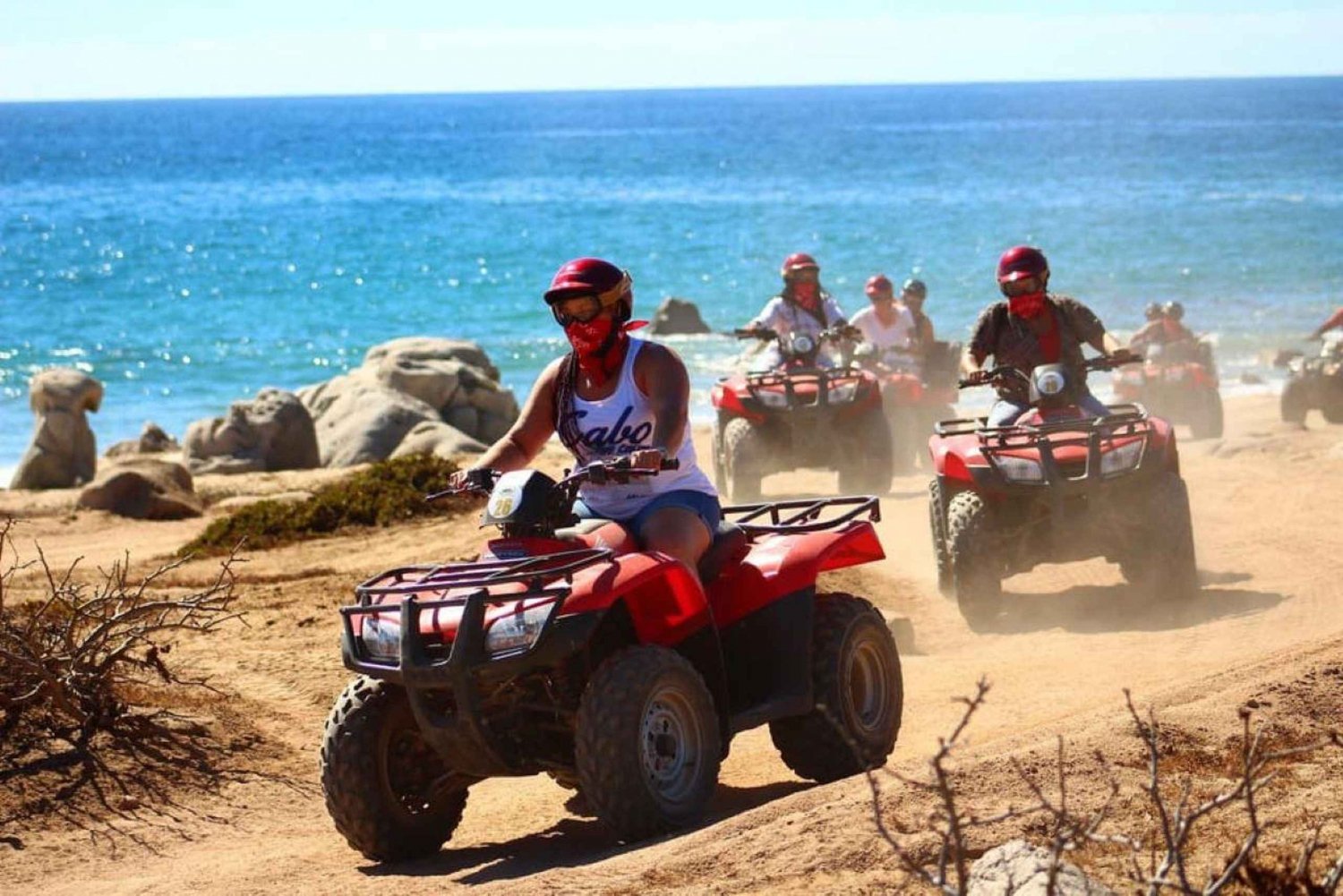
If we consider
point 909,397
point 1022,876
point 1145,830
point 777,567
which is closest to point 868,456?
point 909,397

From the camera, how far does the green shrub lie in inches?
577

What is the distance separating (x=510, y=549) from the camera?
699cm

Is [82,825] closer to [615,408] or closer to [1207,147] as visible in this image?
[615,408]

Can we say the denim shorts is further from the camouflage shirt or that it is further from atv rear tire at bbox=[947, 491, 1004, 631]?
the camouflage shirt

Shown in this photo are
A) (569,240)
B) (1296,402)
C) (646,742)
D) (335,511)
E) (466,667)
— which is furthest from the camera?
(569,240)

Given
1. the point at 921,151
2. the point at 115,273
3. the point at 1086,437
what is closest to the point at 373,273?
the point at 115,273

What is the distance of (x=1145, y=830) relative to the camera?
5.82 meters

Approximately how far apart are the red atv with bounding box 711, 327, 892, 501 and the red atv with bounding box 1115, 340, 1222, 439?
5.86 meters

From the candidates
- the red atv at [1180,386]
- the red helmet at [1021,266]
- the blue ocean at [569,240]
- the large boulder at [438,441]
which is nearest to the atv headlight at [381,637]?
the red helmet at [1021,266]

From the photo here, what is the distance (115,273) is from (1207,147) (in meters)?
69.8

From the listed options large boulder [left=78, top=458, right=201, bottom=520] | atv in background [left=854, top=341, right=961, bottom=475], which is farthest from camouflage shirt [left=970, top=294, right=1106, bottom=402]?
large boulder [left=78, top=458, right=201, bottom=520]

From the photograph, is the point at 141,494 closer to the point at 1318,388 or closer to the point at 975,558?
the point at 975,558

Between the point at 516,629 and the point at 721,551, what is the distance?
3.72ft

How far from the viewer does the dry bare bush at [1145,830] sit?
442 cm
